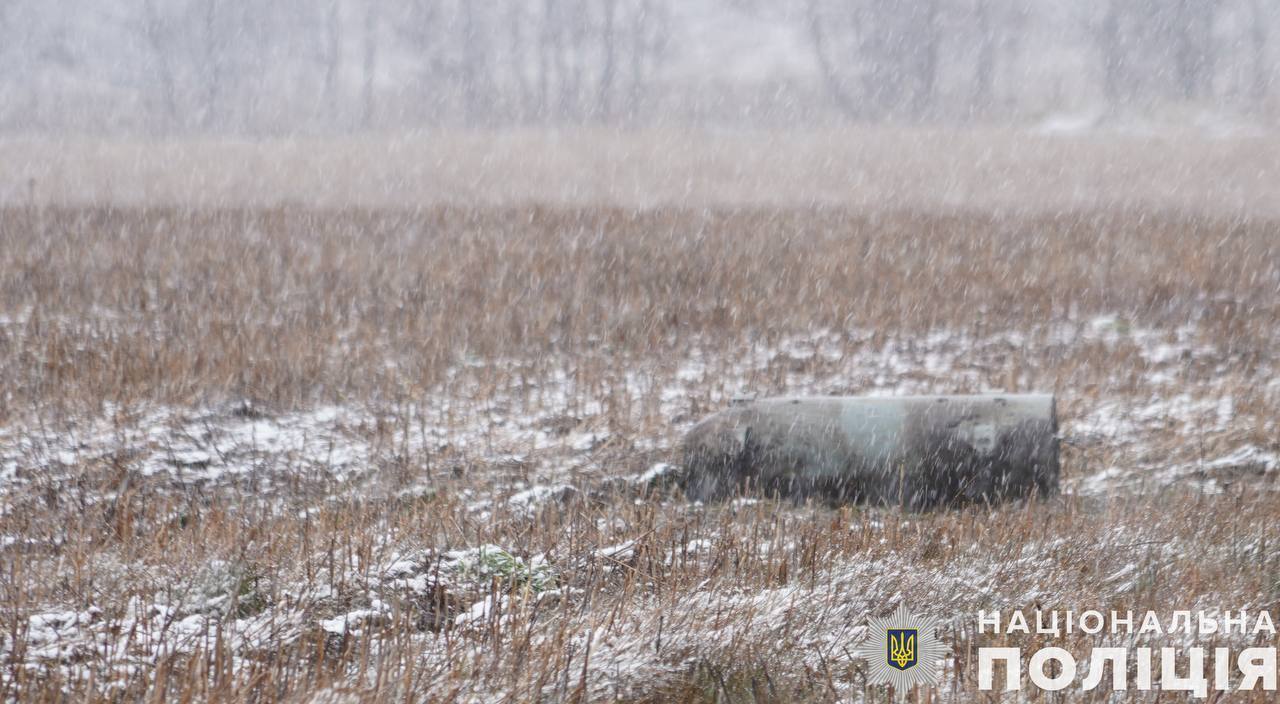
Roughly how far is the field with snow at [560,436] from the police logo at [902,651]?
0.07 meters

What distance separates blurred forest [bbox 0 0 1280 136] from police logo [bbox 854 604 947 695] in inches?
1394

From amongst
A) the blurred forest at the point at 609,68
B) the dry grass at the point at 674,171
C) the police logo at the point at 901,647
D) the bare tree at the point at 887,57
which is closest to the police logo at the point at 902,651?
the police logo at the point at 901,647

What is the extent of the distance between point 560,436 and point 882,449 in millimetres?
2744

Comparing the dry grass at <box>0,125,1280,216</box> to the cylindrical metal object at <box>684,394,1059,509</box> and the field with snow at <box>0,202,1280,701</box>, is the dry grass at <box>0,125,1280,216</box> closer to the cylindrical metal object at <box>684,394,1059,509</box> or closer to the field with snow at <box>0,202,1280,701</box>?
the field with snow at <box>0,202,1280,701</box>

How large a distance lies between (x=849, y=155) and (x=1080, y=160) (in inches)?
196

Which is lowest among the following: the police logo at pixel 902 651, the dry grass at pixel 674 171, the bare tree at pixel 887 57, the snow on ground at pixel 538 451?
the snow on ground at pixel 538 451

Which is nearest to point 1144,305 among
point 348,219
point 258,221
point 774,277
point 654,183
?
point 774,277

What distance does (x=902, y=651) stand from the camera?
305 cm

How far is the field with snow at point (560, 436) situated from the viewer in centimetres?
300

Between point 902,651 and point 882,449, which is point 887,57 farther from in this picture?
point 902,651

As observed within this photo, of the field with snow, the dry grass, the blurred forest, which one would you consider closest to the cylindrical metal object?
the field with snow

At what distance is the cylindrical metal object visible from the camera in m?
5.72

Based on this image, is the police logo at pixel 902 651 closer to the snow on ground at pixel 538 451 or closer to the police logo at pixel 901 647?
the police logo at pixel 901 647

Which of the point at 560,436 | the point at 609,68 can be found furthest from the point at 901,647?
the point at 609,68
